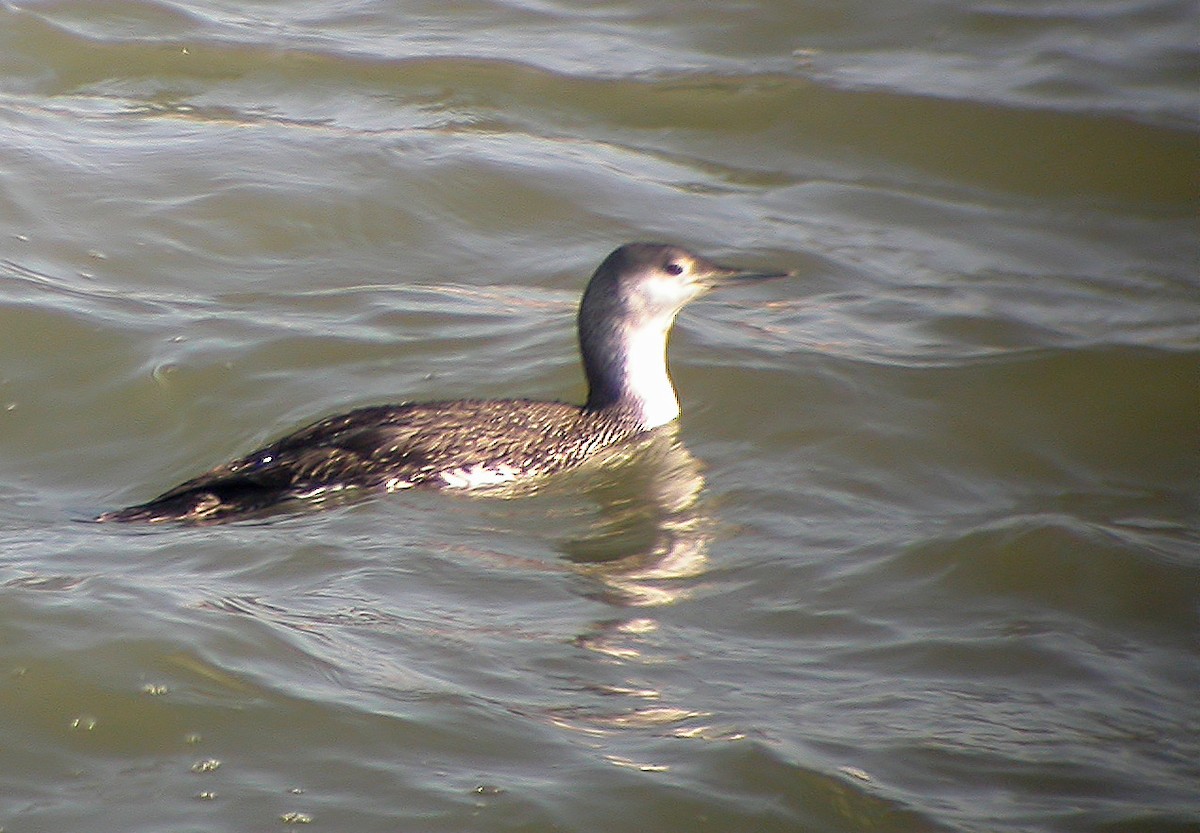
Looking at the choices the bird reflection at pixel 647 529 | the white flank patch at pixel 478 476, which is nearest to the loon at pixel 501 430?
the white flank patch at pixel 478 476

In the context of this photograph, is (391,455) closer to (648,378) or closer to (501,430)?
(501,430)

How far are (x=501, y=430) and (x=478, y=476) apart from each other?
0.25 meters

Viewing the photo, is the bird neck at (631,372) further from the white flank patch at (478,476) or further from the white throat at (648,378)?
the white flank patch at (478,476)

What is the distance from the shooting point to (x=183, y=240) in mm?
9930

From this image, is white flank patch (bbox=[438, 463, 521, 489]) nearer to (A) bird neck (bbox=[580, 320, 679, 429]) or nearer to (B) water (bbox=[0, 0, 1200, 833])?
(B) water (bbox=[0, 0, 1200, 833])

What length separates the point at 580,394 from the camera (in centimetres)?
911

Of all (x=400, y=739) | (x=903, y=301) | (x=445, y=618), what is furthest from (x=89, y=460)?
(x=903, y=301)

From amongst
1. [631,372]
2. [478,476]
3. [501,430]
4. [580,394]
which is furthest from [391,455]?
[580,394]

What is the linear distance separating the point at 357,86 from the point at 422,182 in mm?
1569

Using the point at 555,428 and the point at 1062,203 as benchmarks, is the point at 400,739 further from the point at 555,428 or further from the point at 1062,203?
the point at 1062,203

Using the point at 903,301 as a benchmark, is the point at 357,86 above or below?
above

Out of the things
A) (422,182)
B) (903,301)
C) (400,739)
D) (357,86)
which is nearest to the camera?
(400,739)

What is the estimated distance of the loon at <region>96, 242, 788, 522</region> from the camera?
7332mm

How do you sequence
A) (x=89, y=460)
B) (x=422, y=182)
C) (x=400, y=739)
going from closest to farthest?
1. (x=400, y=739)
2. (x=89, y=460)
3. (x=422, y=182)
